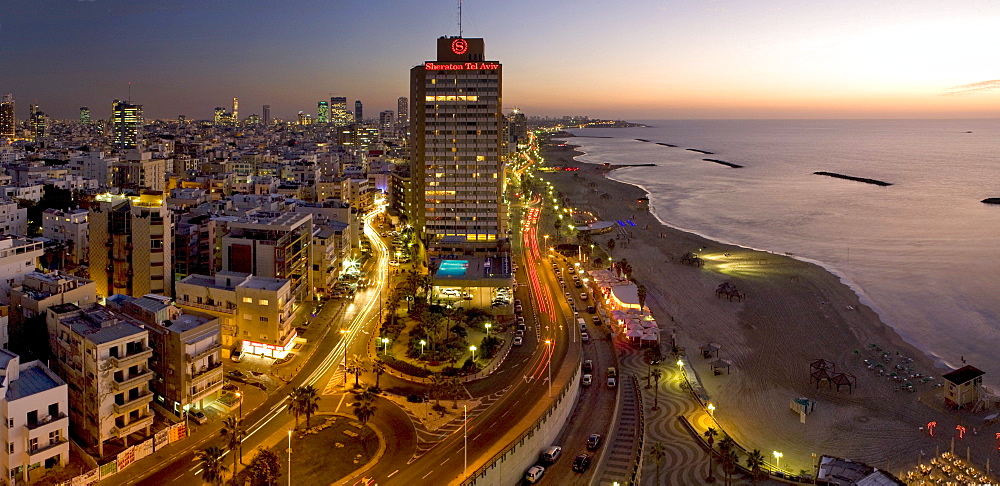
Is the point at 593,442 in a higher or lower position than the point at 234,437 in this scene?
lower

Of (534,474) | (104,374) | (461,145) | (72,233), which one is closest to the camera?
(534,474)

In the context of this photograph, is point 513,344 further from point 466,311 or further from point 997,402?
point 997,402

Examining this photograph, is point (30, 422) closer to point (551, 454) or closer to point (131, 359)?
point (131, 359)

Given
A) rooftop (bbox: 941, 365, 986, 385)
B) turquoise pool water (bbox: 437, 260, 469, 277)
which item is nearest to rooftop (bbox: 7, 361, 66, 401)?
turquoise pool water (bbox: 437, 260, 469, 277)

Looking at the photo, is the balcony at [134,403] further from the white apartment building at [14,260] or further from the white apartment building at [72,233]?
the white apartment building at [72,233]

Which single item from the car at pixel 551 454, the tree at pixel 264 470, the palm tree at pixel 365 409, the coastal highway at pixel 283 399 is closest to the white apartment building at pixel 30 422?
the coastal highway at pixel 283 399

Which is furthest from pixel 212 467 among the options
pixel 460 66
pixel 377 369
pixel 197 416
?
pixel 460 66
